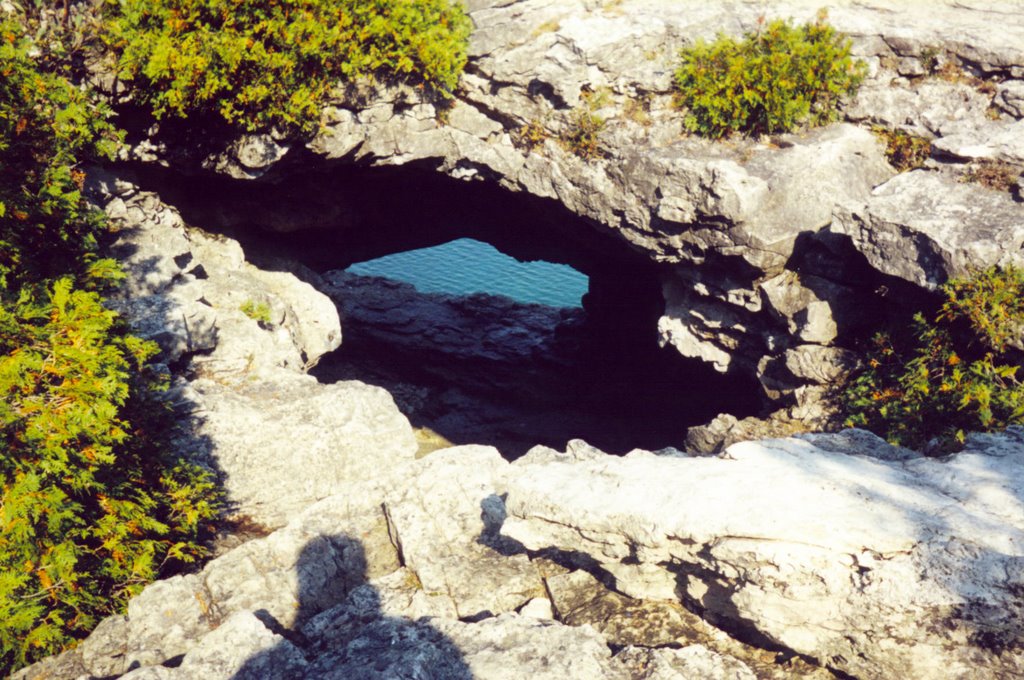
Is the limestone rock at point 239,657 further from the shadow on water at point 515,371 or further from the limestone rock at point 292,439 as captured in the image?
the shadow on water at point 515,371

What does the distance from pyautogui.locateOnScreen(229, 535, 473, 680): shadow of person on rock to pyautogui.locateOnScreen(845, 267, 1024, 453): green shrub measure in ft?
20.7

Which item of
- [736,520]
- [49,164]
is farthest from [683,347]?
[49,164]

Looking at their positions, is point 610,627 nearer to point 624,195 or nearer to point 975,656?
point 975,656

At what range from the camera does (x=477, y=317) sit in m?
24.3

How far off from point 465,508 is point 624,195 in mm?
6776

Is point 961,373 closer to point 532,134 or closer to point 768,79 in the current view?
point 768,79

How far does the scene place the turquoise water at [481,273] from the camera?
35781 millimetres

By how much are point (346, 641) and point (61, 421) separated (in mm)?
3322

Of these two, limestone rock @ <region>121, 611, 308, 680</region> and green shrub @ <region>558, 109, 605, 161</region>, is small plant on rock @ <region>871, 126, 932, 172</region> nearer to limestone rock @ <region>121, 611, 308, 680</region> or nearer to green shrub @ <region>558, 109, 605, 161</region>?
green shrub @ <region>558, 109, 605, 161</region>

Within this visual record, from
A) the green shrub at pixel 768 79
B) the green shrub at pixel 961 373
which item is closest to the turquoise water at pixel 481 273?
the green shrub at pixel 768 79

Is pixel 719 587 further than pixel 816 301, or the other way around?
pixel 816 301

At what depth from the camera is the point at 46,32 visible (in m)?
10.6

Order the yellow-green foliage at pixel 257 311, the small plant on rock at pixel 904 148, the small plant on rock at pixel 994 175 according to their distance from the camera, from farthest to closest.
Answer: the yellow-green foliage at pixel 257 311 < the small plant on rock at pixel 904 148 < the small plant on rock at pixel 994 175

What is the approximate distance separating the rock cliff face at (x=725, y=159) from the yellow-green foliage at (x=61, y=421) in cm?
491
